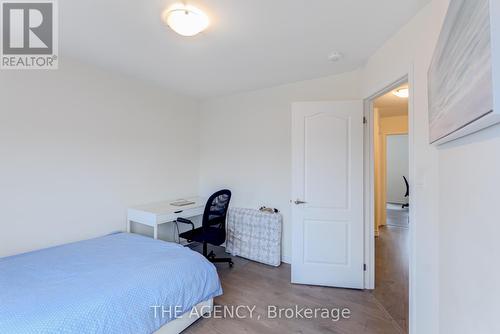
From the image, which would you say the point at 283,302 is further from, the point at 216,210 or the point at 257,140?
the point at 257,140

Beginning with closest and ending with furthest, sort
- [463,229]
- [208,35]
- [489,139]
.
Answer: [489,139] → [463,229] → [208,35]

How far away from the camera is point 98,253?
215cm

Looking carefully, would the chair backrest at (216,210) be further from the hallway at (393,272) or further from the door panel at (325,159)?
the hallway at (393,272)

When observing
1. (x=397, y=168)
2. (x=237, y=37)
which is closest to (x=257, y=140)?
(x=237, y=37)

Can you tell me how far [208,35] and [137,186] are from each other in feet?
7.12

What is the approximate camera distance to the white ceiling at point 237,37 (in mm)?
1659

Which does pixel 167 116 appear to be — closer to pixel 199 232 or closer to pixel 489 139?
pixel 199 232

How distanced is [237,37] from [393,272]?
330 centimetres

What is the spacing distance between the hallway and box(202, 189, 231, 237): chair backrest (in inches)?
76.6

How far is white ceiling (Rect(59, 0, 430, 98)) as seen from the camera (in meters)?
1.66

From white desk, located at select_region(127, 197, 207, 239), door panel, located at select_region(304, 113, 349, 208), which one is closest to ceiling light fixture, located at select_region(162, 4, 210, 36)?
door panel, located at select_region(304, 113, 349, 208)

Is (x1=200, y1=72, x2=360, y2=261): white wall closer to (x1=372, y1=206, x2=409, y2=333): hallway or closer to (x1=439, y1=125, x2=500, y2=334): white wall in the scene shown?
(x1=372, y1=206, x2=409, y2=333): hallway

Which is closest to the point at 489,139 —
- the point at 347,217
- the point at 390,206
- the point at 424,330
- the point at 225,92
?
the point at 424,330

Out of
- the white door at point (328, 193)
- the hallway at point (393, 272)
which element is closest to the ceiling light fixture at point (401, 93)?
the white door at point (328, 193)
